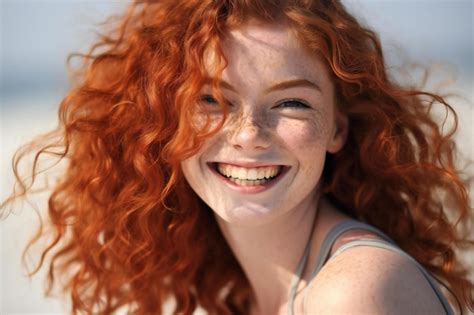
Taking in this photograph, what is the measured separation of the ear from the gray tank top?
274 millimetres

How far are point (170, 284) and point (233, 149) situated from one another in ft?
3.50

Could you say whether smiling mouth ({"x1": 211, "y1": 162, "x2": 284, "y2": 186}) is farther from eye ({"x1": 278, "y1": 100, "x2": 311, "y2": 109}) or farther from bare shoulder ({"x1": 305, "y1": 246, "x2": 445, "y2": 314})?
bare shoulder ({"x1": 305, "y1": 246, "x2": 445, "y2": 314})

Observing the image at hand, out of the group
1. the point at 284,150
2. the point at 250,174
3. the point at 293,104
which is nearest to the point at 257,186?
the point at 250,174

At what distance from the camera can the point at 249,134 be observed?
7.09ft

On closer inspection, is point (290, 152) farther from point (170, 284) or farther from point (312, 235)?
point (170, 284)

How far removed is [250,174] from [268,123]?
0.19 m

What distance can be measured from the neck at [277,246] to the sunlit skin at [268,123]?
7cm

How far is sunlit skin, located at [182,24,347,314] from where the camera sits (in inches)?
85.8

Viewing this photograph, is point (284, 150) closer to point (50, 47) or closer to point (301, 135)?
point (301, 135)

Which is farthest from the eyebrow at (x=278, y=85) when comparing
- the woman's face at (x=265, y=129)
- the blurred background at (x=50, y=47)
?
the blurred background at (x=50, y=47)

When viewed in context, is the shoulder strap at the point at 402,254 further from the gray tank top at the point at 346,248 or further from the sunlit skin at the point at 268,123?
the sunlit skin at the point at 268,123

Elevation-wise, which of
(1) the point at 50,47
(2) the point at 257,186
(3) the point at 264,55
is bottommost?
(1) the point at 50,47

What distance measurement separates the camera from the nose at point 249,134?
2.16 metres

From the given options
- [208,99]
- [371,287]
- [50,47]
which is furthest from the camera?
[50,47]
